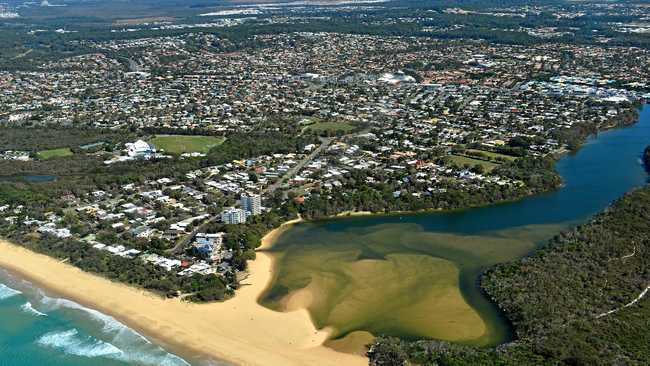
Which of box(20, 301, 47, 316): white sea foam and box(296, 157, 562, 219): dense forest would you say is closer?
box(20, 301, 47, 316): white sea foam

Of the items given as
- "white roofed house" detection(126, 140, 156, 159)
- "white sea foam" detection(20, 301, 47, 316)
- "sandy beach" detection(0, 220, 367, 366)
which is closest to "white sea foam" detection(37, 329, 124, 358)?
"sandy beach" detection(0, 220, 367, 366)

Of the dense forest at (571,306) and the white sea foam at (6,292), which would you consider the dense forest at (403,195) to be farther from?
the white sea foam at (6,292)

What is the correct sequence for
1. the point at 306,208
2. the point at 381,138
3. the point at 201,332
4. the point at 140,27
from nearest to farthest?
1. the point at 201,332
2. the point at 306,208
3. the point at 381,138
4. the point at 140,27

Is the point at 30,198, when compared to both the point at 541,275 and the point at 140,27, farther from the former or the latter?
the point at 140,27

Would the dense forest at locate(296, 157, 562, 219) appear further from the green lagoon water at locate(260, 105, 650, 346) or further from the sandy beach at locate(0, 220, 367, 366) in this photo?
the sandy beach at locate(0, 220, 367, 366)

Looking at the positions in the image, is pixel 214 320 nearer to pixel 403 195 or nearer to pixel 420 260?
pixel 420 260

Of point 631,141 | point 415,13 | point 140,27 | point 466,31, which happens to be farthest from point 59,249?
point 415,13

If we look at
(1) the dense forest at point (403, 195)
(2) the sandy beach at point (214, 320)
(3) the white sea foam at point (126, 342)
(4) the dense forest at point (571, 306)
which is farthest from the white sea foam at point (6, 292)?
(4) the dense forest at point (571, 306)
